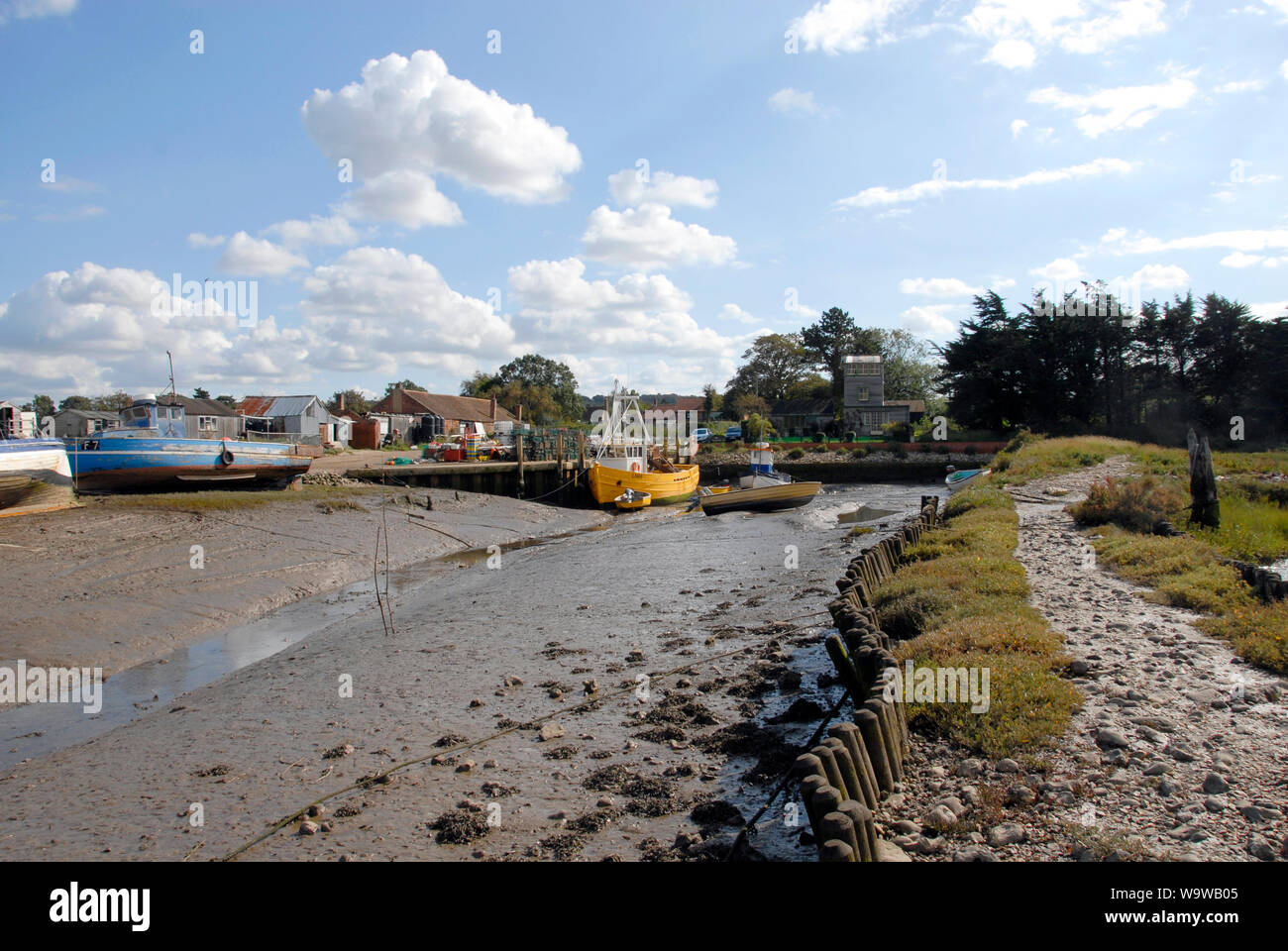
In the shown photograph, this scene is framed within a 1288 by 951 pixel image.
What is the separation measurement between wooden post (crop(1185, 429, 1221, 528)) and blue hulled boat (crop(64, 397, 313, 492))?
102 ft

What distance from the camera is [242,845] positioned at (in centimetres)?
599

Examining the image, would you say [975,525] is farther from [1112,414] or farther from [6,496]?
[1112,414]

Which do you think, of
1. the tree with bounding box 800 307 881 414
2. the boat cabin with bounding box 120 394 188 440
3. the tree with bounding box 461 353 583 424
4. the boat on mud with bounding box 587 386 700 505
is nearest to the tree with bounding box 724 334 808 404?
the tree with bounding box 800 307 881 414

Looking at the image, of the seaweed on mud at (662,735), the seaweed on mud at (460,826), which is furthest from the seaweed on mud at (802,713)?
the seaweed on mud at (460,826)

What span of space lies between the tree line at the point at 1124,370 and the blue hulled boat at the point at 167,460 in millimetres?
47940

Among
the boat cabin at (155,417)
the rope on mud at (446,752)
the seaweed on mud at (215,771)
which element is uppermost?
the boat cabin at (155,417)

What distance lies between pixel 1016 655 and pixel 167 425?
32540mm

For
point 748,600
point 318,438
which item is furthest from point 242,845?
point 318,438

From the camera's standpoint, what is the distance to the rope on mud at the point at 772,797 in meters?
5.27

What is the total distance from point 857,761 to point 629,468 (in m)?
36.1

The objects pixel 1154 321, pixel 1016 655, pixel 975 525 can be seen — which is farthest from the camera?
pixel 1154 321

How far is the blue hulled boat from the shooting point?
1065 inches

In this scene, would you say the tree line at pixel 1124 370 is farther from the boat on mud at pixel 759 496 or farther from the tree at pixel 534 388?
the tree at pixel 534 388
